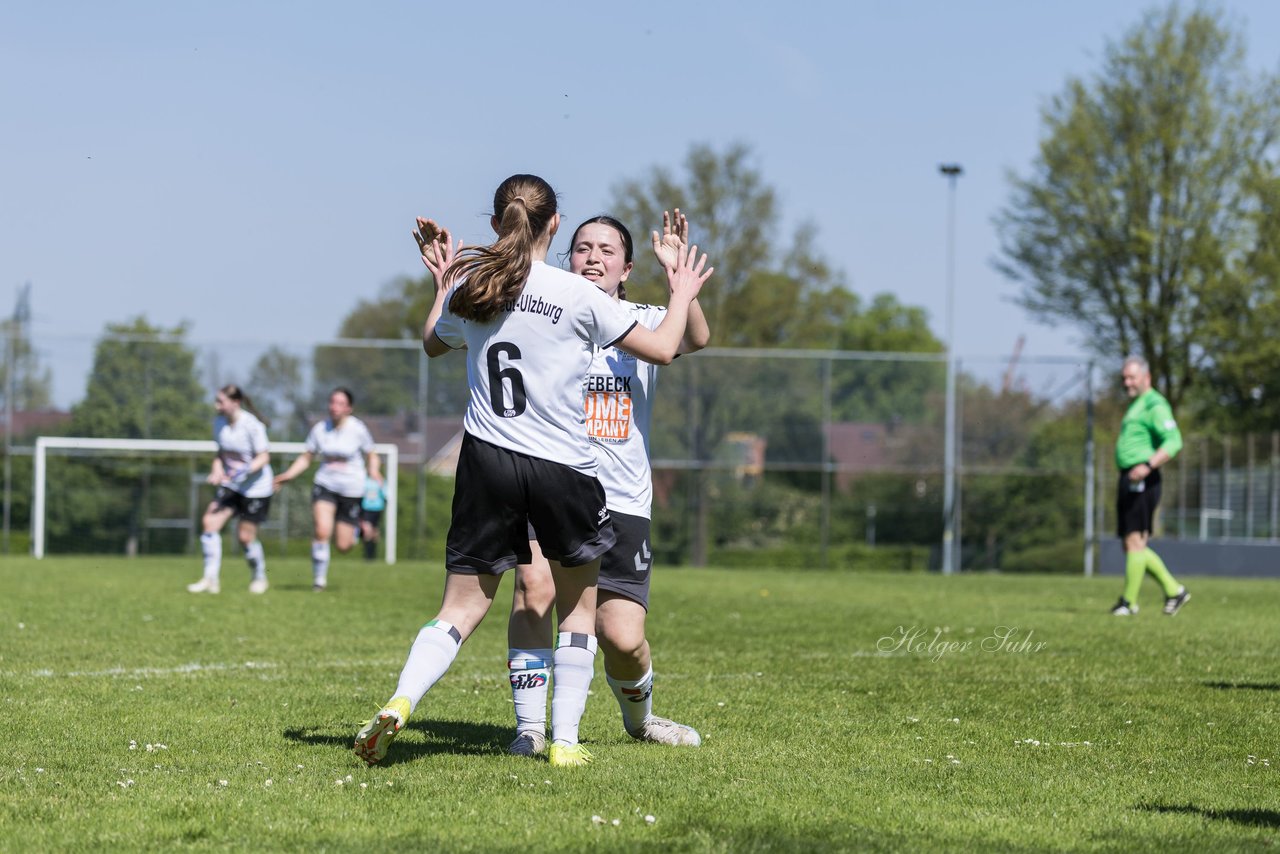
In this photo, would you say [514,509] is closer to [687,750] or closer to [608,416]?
[608,416]

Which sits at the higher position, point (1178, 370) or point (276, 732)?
point (1178, 370)

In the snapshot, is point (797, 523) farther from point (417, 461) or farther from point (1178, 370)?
point (1178, 370)

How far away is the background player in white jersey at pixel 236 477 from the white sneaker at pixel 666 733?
946 cm

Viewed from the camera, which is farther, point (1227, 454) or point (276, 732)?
point (1227, 454)

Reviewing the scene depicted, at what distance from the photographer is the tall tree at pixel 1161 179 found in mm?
30406

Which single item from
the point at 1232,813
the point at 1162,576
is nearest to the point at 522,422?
the point at 1232,813

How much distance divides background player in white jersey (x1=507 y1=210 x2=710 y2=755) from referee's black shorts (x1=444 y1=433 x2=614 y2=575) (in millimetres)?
381

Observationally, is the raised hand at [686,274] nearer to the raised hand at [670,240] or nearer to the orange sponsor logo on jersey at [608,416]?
the raised hand at [670,240]

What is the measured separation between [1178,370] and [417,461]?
16242mm

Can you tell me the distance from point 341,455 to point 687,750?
35.7 feet

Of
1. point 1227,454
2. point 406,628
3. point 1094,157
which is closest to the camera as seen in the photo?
point 406,628

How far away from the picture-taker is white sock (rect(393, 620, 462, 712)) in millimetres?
4633

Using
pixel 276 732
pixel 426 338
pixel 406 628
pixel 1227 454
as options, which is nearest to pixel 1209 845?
pixel 426 338

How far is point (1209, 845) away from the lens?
146 inches
